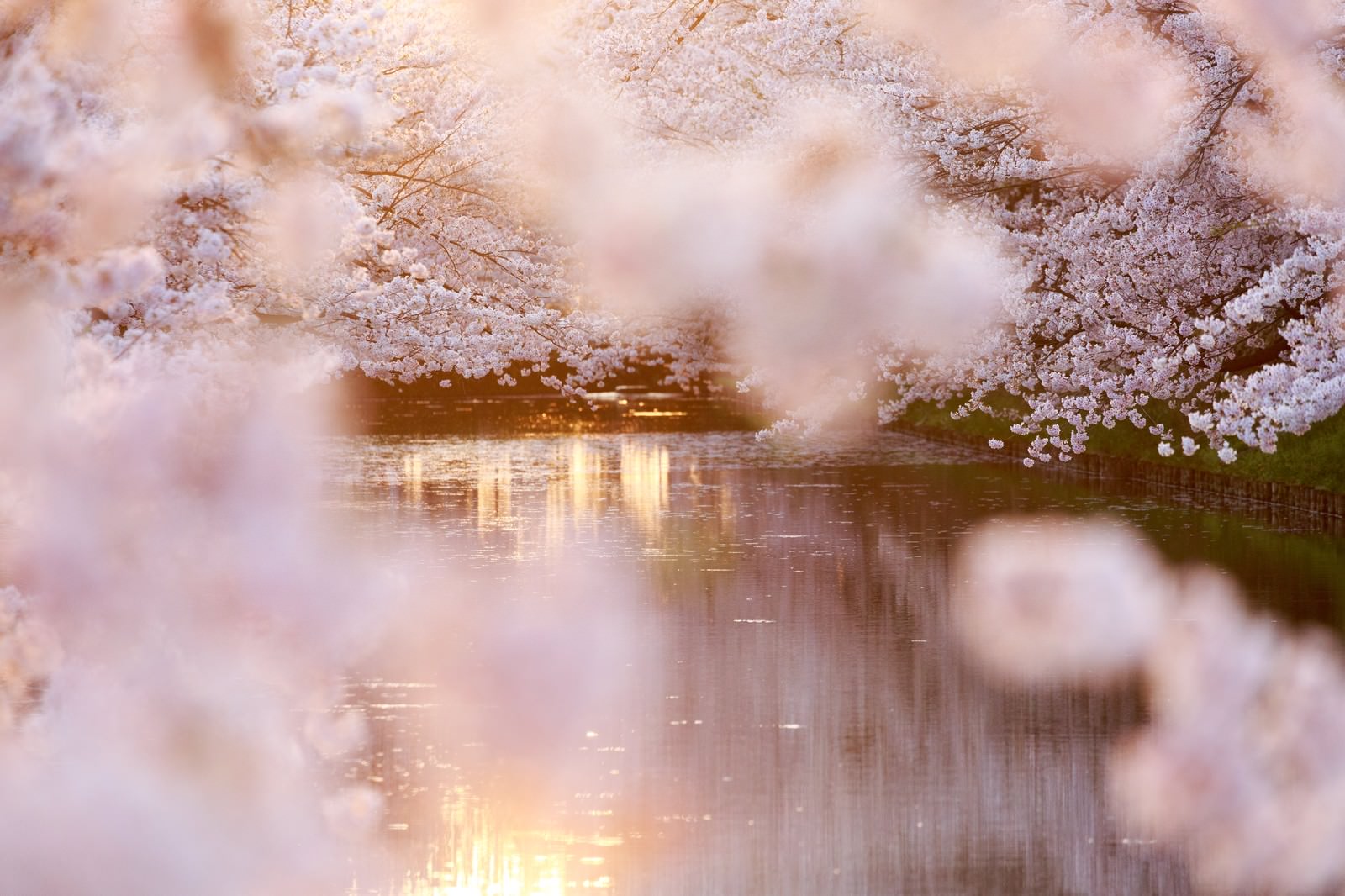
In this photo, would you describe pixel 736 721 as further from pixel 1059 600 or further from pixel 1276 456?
pixel 1276 456

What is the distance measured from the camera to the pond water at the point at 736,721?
26.2 feet

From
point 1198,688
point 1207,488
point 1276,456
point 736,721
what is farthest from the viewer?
point 1207,488

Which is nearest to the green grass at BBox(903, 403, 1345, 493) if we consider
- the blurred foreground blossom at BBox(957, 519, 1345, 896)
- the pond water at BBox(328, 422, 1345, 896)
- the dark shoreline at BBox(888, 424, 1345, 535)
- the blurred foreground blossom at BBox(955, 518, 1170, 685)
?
the dark shoreline at BBox(888, 424, 1345, 535)

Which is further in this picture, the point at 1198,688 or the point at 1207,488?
the point at 1207,488

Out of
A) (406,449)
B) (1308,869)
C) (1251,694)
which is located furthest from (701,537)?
(406,449)

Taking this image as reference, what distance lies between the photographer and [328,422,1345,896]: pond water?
7996mm

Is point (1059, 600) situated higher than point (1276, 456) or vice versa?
point (1276, 456)

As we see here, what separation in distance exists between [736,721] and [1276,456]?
16.3m

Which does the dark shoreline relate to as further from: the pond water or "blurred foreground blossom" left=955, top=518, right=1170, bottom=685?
"blurred foreground blossom" left=955, top=518, right=1170, bottom=685

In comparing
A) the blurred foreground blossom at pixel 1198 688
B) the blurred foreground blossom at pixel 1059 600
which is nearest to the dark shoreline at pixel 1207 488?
the blurred foreground blossom at pixel 1059 600

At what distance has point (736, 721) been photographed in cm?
1101

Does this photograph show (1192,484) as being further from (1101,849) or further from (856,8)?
(1101,849)

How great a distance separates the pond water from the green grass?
1337 millimetres

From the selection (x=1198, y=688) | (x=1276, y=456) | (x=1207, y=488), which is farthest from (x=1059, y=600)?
(x=1207, y=488)
